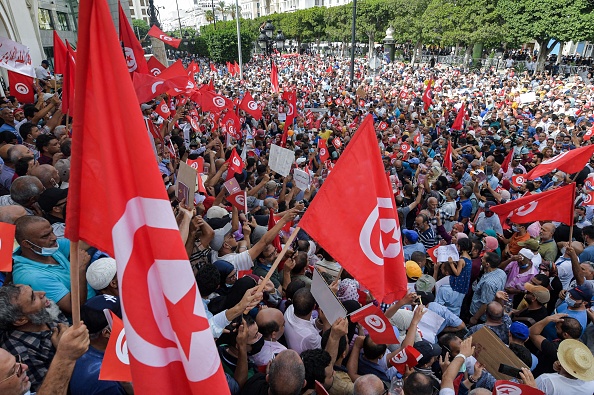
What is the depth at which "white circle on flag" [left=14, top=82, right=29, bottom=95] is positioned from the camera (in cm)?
776

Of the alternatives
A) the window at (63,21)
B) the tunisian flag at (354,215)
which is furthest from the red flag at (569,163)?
the window at (63,21)

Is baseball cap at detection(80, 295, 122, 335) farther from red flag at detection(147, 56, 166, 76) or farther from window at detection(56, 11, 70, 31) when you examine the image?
window at detection(56, 11, 70, 31)

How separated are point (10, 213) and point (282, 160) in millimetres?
3719

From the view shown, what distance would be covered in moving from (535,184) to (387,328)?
6369 millimetres

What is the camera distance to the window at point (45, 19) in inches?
1060

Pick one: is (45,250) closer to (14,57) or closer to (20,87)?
(14,57)

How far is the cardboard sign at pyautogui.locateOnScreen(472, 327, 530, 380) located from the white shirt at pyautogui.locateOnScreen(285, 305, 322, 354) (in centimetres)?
125

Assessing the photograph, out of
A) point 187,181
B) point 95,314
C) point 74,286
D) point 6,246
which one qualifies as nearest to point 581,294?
point 187,181

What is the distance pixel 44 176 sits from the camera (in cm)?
417

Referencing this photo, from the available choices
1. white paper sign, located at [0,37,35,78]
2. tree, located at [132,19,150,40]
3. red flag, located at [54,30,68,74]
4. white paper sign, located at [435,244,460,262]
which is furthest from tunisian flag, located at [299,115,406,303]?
tree, located at [132,19,150,40]

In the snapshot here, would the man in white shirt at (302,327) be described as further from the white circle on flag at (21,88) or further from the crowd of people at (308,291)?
the white circle on flag at (21,88)

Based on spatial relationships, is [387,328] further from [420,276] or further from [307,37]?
[307,37]

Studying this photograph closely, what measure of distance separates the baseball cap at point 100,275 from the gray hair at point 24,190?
4.51 ft

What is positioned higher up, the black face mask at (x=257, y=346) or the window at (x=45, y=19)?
the window at (x=45, y=19)
